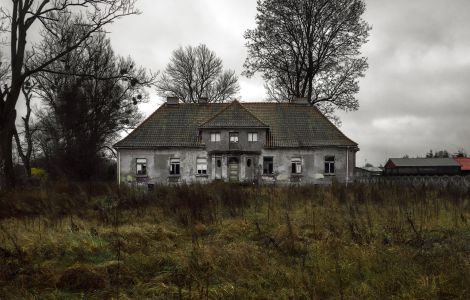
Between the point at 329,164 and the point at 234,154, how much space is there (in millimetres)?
6899

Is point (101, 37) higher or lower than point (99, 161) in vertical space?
higher

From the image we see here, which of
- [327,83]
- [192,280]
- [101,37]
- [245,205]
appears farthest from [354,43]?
[192,280]

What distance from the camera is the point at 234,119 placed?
29688 millimetres

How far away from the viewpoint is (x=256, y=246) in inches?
281

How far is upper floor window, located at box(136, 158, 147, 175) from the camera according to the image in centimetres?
3002

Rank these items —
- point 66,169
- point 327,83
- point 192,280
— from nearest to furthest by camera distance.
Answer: point 192,280, point 66,169, point 327,83

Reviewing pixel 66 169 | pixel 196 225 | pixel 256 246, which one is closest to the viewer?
pixel 256 246

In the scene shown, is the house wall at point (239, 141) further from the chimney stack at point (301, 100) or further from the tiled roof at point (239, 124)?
the chimney stack at point (301, 100)

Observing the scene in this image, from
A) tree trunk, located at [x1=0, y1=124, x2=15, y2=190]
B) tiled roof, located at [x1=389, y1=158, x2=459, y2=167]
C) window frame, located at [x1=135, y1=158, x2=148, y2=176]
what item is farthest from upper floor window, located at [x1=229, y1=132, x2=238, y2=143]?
tiled roof, located at [x1=389, y1=158, x2=459, y2=167]

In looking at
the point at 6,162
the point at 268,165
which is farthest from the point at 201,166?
the point at 6,162

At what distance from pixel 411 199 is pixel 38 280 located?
34.8ft

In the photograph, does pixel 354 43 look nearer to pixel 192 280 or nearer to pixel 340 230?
pixel 340 230

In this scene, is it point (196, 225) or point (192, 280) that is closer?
point (192, 280)

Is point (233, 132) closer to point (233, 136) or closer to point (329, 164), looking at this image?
point (233, 136)
